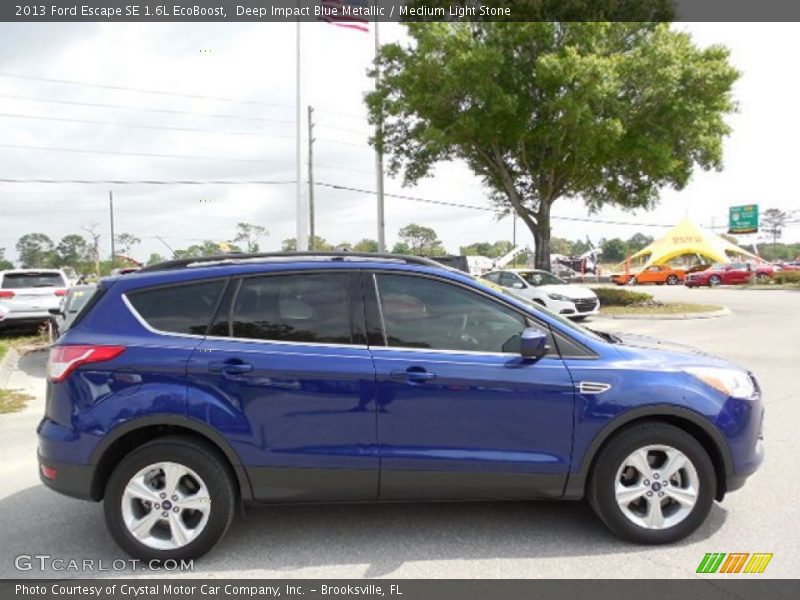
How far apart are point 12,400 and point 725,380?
322 inches

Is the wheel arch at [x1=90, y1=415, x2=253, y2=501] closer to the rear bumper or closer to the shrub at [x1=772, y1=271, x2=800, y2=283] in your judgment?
the rear bumper

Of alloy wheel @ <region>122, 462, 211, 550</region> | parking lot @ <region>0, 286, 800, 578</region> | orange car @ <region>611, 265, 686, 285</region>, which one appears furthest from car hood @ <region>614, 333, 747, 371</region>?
orange car @ <region>611, 265, 686, 285</region>

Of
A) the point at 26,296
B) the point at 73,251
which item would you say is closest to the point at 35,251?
the point at 73,251

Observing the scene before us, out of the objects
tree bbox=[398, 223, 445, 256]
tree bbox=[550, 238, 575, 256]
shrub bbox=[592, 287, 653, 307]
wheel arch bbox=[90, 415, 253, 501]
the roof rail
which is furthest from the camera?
tree bbox=[550, 238, 575, 256]

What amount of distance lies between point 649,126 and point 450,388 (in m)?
17.1

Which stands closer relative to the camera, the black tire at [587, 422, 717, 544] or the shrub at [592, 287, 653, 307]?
the black tire at [587, 422, 717, 544]

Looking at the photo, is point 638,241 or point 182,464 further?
point 638,241

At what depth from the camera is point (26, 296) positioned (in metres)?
13.9

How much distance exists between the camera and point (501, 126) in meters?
18.2

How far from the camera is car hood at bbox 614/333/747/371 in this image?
3.61 meters

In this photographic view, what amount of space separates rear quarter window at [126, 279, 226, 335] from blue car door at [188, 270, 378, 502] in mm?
183

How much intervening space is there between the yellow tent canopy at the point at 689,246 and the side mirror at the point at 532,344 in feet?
158

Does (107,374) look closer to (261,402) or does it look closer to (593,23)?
(261,402)

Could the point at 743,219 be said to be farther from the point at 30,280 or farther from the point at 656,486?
the point at 656,486
